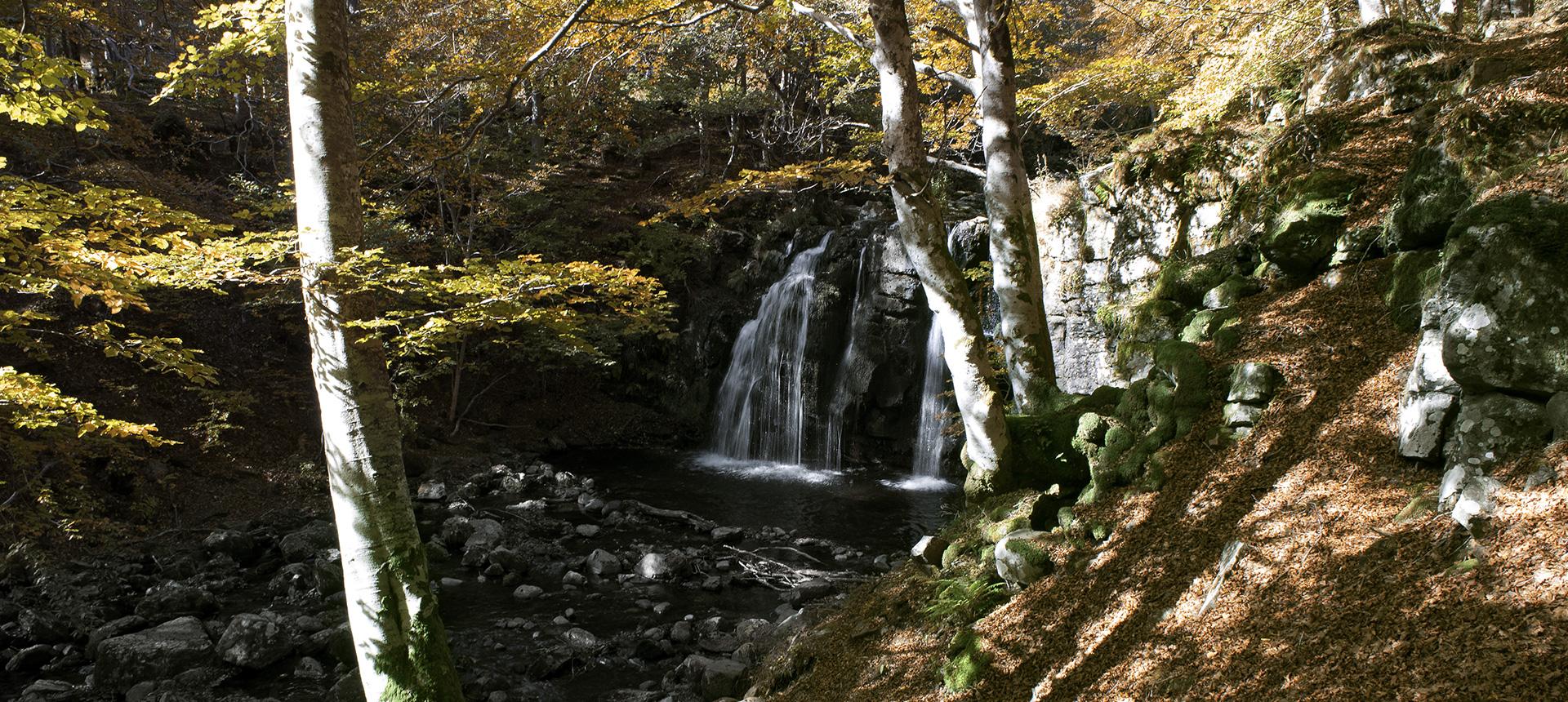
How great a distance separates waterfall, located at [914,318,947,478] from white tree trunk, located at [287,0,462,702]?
1048 cm

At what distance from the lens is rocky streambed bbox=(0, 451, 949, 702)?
6.73 m

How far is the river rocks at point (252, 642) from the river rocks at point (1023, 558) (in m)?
6.42

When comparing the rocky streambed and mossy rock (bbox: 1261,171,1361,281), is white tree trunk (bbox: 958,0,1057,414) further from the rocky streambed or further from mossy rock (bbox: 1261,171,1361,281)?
the rocky streambed

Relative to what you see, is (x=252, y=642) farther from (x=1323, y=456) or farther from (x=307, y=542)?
(x=1323, y=456)

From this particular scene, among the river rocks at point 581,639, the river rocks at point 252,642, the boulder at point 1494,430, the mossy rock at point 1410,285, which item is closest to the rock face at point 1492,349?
the boulder at point 1494,430

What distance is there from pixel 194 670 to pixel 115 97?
14.8 metres

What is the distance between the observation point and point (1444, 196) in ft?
13.1

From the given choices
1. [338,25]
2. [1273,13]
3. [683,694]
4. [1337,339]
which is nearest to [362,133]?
[338,25]

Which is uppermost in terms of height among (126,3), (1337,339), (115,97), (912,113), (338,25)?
(126,3)

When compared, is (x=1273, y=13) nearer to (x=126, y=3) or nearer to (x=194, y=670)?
(x=194, y=670)

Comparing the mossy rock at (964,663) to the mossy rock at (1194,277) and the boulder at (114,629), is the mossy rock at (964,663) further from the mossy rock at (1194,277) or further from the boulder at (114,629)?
the boulder at (114,629)

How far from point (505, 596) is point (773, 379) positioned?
29.4 feet

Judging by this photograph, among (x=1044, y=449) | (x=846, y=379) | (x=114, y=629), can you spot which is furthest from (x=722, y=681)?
(x=846, y=379)

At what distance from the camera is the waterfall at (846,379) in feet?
51.8
